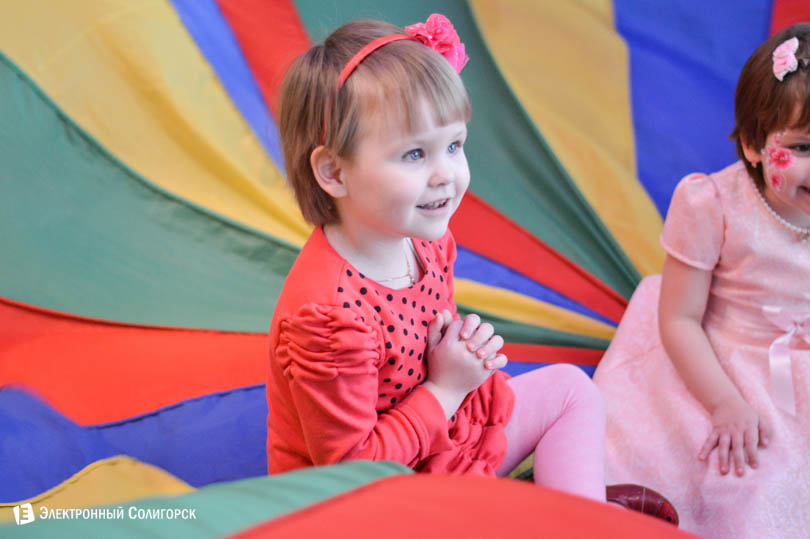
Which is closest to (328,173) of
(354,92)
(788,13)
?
(354,92)

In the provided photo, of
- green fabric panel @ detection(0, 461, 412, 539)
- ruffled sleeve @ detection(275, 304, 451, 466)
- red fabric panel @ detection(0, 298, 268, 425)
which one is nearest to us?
green fabric panel @ detection(0, 461, 412, 539)

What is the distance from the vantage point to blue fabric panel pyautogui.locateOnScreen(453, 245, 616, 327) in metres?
1.58

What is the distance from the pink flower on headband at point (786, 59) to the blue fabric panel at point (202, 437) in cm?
90

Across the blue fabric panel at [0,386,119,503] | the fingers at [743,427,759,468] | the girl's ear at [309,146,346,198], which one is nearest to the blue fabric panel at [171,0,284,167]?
the blue fabric panel at [0,386,119,503]

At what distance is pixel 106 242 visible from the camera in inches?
60.6

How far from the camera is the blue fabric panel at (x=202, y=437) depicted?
4.06 ft

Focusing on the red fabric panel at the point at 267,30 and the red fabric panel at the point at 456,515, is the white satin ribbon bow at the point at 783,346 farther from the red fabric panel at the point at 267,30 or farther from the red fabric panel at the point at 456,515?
the red fabric panel at the point at 267,30

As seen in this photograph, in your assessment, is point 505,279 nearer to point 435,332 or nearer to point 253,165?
point 253,165

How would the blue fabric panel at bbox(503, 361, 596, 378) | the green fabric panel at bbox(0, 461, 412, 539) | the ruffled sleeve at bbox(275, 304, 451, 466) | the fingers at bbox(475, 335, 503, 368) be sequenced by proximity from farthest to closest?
the blue fabric panel at bbox(503, 361, 596, 378)
the fingers at bbox(475, 335, 503, 368)
the ruffled sleeve at bbox(275, 304, 451, 466)
the green fabric panel at bbox(0, 461, 412, 539)

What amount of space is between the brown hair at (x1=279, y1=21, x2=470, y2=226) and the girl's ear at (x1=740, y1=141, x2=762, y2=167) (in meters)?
0.48

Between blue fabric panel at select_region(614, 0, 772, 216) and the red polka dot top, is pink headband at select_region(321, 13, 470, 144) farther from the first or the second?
blue fabric panel at select_region(614, 0, 772, 216)

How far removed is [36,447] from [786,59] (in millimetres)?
1148

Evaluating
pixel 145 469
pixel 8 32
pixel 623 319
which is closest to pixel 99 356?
pixel 145 469

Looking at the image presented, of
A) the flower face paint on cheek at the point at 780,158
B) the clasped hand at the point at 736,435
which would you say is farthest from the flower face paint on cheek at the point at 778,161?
the clasped hand at the point at 736,435
